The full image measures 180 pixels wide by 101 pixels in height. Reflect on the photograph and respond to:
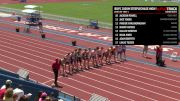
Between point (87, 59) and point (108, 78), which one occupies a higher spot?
point (87, 59)

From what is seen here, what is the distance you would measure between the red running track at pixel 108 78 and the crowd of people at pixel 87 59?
0.67 metres

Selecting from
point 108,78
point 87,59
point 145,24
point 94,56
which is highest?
point 145,24

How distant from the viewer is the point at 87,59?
25.8 m

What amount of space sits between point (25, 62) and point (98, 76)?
5.77 metres

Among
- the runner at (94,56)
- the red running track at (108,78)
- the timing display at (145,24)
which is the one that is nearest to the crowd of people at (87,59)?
the runner at (94,56)

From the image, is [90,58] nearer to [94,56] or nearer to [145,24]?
[94,56]

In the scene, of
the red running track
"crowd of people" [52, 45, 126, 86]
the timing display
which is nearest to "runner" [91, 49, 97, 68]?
"crowd of people" [52, 45, 126, 86]

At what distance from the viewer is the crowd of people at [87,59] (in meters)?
24.0

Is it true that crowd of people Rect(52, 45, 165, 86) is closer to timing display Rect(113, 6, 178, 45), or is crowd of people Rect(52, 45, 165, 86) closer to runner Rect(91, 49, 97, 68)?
runner Rect(91, 49, 97, 68)

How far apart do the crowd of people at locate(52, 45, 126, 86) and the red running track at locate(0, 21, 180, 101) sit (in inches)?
26.3

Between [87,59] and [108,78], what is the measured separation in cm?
275

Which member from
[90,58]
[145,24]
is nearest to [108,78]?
[90,58]

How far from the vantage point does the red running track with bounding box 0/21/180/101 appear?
20.6 m

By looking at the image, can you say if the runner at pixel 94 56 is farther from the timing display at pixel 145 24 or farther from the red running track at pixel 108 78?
the timing display at pixel 145 24
